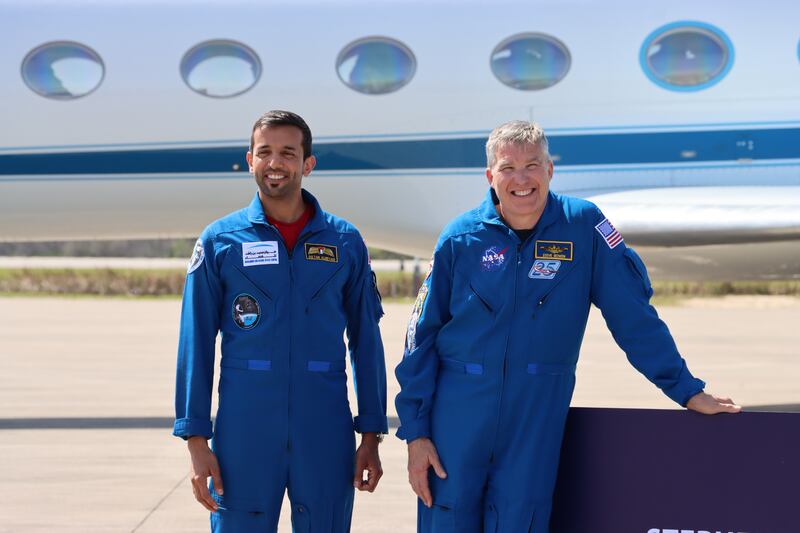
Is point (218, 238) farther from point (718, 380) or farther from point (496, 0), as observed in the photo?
point (718, 380)

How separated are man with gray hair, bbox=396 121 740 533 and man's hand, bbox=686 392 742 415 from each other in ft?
0.05

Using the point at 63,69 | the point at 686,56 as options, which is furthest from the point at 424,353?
the point at 63,69

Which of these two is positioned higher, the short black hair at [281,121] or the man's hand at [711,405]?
the short black hair at [281,121]

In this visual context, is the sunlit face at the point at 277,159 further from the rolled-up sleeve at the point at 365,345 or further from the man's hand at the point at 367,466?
the man's hand at the point at 367,466

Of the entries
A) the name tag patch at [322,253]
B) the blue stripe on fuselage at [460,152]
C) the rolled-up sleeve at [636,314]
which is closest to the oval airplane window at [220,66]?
the blue stripe on fuselage at [460,152]

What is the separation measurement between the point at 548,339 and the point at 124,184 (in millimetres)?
5225

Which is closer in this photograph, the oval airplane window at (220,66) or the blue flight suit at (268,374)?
the blue flight suit at (268,374)

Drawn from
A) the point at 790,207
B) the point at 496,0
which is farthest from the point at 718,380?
the point at 496,0

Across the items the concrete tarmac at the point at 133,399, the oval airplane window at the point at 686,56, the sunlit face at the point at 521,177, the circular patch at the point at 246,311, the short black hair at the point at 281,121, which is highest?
the oval airplane window at the point at 686,56

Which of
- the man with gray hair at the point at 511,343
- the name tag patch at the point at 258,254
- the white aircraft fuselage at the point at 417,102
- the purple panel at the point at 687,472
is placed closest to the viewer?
the purple panel at the point at 687,472

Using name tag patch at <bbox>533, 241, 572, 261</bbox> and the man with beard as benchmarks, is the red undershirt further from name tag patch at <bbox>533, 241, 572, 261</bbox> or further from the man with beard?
name tag patch at <bbox>533, 241, 572, 261</bbox>

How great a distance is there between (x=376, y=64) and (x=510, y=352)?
4747 millimetres

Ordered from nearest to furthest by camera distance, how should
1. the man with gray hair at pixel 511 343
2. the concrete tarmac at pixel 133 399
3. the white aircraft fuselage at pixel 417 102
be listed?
1. the man with gray hair at pixel 511 343
2. the concrete tarmac at pixel 133 399
3. the white aircraft fuselage at pixel 417 102

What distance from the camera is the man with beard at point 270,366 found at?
134 inches
